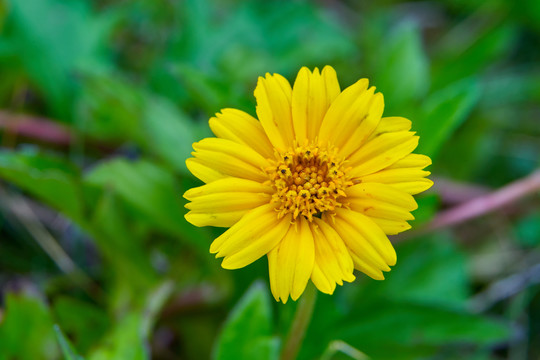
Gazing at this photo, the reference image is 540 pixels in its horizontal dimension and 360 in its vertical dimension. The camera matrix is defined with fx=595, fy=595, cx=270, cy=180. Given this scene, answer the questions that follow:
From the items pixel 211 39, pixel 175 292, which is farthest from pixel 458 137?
pixel 175 292

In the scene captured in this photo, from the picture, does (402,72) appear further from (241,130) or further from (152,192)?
(241,130)

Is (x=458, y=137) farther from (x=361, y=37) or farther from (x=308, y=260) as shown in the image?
(x=308, y=260)

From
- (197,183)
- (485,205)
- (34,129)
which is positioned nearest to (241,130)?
(197,183)

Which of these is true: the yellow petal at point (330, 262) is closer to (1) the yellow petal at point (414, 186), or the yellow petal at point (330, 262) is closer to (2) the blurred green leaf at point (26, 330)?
(1) the yellow petal at point (414, 186)

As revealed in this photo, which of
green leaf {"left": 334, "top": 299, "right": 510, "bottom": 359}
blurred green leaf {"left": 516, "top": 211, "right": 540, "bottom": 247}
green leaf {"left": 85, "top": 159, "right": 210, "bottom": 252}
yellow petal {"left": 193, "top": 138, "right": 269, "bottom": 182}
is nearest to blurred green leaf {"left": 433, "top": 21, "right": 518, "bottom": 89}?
blurred green leaf {"left": 516, "top": 211, "right": 540, "bottom": 247}

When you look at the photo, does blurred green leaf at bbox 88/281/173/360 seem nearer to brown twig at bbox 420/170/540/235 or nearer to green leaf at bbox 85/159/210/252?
green leaf at bbox 85/159/210/252

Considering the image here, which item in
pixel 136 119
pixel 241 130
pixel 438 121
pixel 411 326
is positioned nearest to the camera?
pixel 241 130

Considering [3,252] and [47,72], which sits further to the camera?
[47,72]
